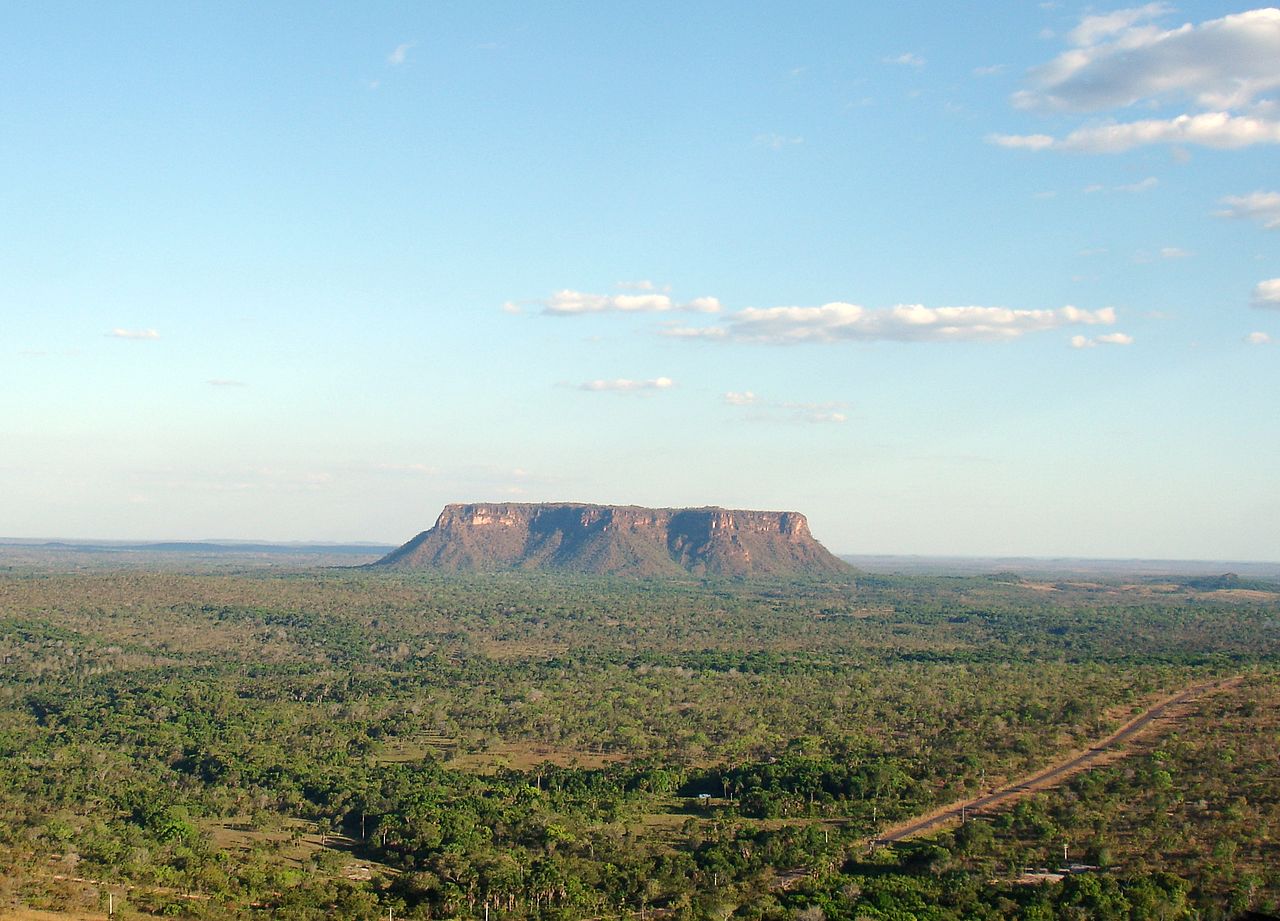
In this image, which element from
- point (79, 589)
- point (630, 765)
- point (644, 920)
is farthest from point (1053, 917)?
point (79, 589)

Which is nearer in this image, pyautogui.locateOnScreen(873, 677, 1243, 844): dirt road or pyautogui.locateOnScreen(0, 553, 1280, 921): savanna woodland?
pyautogui.locateOnScreen(0, 553, 1280, 921): savanna woodland

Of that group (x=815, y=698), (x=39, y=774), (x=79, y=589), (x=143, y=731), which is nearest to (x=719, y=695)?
(x=815, y=698)

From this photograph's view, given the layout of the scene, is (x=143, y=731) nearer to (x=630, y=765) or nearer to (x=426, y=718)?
(x=426, y=718)

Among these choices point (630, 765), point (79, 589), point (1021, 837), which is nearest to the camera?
Answer: point (1021, 837)

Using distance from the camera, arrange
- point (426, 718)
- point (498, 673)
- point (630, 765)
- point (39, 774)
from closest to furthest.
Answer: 1. point (39, 774)
2. point (630, 765)
3. point (426, 718)
4. point (498, 673)

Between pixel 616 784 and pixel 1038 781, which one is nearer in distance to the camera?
pixel 1038 781

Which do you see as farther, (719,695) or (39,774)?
(719,695)

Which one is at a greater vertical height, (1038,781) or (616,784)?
(1038,781)

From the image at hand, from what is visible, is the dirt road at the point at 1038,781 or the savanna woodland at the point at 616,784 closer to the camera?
the savanna woodland at the point at 616,784
